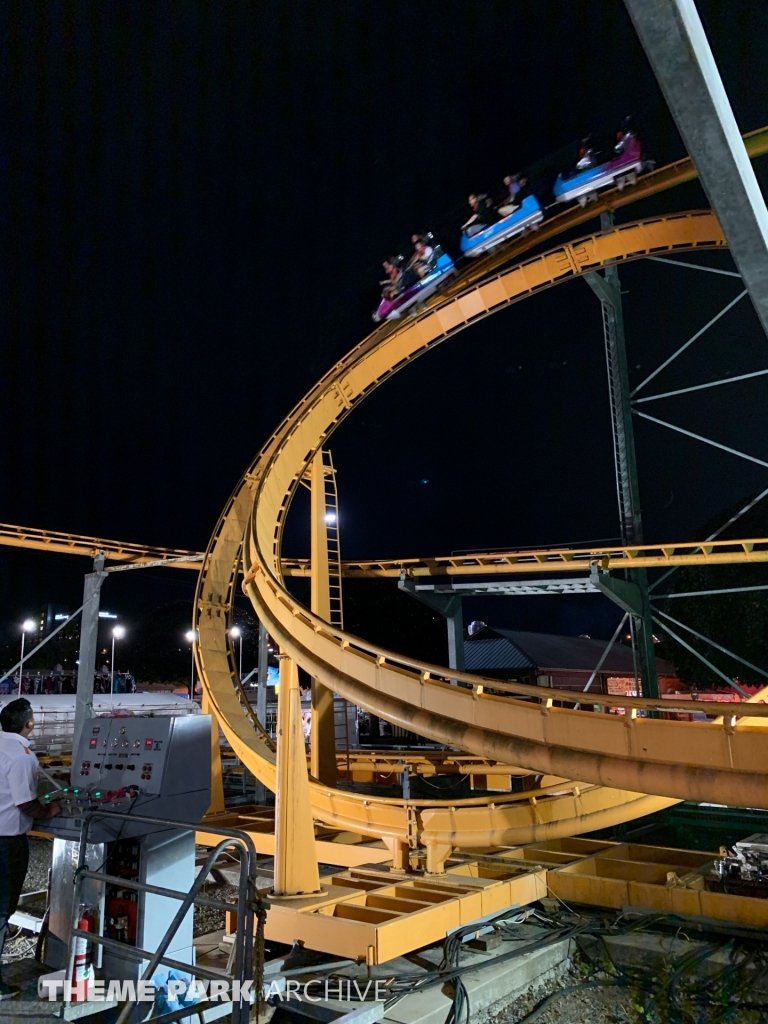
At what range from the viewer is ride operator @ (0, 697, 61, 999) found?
4637 millimetres

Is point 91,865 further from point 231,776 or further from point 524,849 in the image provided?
point 231,776

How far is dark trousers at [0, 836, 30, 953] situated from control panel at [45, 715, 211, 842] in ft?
0.98

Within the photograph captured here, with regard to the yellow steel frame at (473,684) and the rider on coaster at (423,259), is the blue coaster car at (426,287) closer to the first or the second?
the rider on coaster at (423,259)

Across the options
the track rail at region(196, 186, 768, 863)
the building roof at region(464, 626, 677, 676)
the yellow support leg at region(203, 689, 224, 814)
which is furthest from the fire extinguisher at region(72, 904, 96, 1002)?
the building roof at region(464, 626, 677, 676)

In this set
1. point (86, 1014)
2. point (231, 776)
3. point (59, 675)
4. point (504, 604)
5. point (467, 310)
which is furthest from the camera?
point (504, 604)

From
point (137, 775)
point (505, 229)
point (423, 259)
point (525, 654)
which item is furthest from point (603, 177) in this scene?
point (525, 654)

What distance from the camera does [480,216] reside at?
11703 mm

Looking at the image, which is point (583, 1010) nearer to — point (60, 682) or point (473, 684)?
point (473, 684)

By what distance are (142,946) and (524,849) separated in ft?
18.0

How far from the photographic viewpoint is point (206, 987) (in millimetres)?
4820

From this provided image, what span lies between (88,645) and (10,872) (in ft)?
33.8

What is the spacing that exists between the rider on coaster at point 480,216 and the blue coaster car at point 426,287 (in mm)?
576

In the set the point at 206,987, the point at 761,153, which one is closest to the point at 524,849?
the point at 206,987

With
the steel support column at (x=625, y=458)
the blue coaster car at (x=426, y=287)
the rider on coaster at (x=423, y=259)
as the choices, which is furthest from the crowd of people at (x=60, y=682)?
the rider on coaster at (x=423, y=259)
